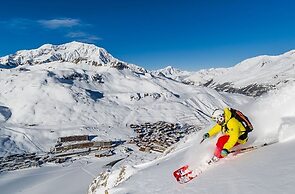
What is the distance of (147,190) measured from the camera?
45.6ft

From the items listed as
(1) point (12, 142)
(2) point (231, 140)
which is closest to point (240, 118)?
(2) point (231, 140)

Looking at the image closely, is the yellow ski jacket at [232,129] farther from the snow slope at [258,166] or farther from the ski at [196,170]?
the snow slope at [258,166]

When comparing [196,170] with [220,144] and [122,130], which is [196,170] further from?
[122,130]

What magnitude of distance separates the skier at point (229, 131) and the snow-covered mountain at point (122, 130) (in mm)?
483

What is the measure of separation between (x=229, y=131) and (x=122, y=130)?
4069 inches

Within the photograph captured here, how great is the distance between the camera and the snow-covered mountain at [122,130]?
36.6 ft

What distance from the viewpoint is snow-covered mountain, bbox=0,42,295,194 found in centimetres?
1116

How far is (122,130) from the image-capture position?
114 metres

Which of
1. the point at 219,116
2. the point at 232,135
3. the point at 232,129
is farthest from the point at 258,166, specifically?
the point at 219,116

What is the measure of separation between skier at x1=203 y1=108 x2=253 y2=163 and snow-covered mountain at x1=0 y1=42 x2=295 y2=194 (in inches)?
19.0

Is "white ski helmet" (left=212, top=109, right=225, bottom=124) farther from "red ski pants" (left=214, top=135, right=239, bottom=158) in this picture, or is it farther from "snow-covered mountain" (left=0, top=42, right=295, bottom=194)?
"snow-covered mountain" (left=0, top=42, right=295, bottom=194)

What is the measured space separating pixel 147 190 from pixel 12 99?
148143 millimetres

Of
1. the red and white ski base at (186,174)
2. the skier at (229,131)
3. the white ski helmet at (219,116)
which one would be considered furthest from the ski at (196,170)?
the white ski helmet at (219,116)

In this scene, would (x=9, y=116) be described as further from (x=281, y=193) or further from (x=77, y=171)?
(x=281, y=193)
